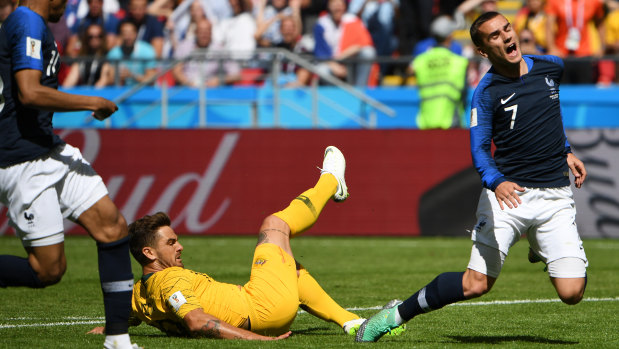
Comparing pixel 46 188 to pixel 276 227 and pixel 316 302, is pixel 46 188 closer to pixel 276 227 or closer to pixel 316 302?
pixel 276 227

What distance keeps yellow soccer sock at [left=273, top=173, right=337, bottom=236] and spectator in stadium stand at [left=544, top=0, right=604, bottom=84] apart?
10085 millimetres

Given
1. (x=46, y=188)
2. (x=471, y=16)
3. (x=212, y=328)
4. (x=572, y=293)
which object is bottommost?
(x=212, y=328)

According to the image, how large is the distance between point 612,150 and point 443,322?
7.18 metres

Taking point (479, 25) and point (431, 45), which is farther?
point (431, 45)

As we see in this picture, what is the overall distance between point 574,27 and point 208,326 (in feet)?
39.4

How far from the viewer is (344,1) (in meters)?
17.2

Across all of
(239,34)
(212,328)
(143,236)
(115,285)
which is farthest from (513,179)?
(239,34)

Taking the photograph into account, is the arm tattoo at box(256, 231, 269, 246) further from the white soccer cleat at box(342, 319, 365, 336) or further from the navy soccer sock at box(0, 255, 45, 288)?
the navy soccer sock at box(0, 255, 45, 288)

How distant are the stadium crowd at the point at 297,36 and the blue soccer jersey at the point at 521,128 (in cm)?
892

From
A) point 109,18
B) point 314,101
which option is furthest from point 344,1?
point 109,18

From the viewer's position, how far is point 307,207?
6.18 metres

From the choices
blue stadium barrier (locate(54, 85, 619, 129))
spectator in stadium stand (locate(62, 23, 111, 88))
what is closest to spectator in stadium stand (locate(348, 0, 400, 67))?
blue stadium barrier (locate(54, 85, 619, 129))

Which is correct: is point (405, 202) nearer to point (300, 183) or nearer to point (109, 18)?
point (300, 183)

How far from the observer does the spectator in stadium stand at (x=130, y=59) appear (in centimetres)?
1540
